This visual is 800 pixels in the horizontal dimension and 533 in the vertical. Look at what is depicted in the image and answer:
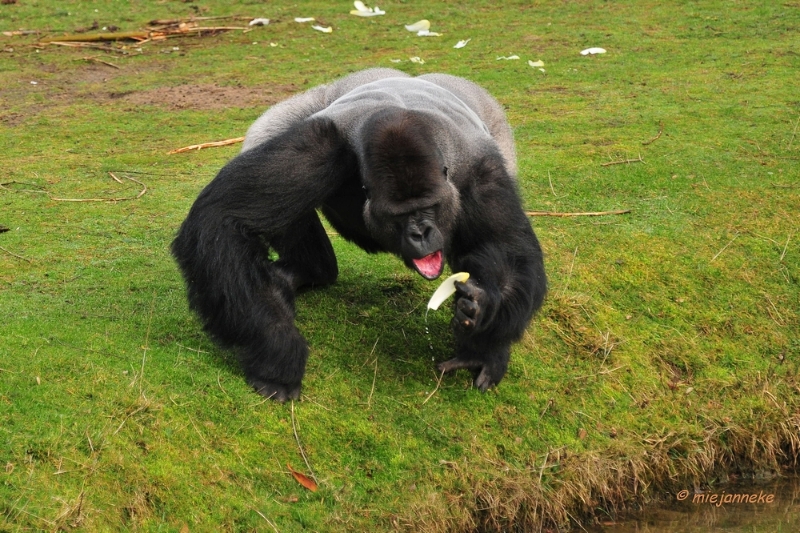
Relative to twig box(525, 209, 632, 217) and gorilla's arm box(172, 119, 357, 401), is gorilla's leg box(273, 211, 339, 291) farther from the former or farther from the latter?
twig box(525, 209, 632, 217)

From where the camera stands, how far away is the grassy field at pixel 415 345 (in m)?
4.22

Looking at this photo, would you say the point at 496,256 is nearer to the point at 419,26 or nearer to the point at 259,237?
the point at 259,237

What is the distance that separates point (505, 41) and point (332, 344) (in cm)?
751

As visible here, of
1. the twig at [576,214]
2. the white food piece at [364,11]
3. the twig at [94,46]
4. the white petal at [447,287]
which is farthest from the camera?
the white food piece at [364,11]

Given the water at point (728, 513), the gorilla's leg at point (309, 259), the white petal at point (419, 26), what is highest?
the gorilla's leg at point (309, 259)

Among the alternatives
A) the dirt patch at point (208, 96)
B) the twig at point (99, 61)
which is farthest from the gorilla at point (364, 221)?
the twig at point (99, 61)

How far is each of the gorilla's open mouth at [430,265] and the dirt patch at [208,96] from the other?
567cm

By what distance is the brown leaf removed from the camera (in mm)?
4363

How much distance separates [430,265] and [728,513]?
2.07m

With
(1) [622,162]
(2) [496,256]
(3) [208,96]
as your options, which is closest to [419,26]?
(3) [208,96]

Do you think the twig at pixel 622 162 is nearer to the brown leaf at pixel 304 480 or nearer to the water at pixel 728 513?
the water at pixel 728 513

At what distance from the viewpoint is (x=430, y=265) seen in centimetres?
450

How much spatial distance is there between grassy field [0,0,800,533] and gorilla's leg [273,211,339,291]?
11 centimetres

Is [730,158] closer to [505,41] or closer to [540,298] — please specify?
[540,298]
